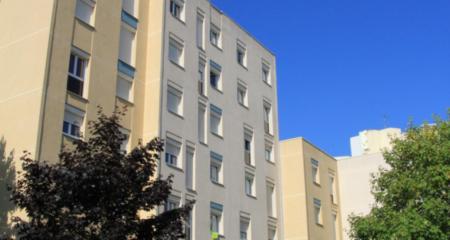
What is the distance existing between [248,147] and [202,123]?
4747 millimetres

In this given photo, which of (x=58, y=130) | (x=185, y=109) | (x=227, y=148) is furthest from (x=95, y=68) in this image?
(x=227, y=148)

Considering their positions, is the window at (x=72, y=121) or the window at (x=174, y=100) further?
the window at (x=174, y=100)

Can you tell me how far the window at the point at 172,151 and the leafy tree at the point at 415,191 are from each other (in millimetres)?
10394

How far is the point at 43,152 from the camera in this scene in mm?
23078

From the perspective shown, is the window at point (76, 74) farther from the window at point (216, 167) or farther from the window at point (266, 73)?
the window at point (266, 73)

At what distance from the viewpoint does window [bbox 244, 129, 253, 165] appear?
118ft

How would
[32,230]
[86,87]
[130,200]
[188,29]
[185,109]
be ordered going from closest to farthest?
[32,230], [130,200], [86,87], [185,109], [188,29]

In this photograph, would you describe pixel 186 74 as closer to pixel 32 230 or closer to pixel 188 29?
pixel 188 29

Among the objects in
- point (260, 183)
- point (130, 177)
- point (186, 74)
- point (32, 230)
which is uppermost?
point (186, 74)

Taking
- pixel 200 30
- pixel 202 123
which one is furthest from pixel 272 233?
pixel 200 30

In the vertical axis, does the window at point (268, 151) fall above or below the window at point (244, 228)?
above

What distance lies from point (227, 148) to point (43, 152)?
12928mm

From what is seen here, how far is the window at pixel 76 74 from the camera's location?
83.7 feet

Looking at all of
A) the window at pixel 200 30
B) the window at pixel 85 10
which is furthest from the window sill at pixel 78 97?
the window at pixel 200 30
